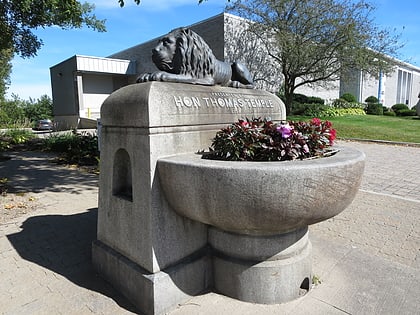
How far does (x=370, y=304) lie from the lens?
8.46ft

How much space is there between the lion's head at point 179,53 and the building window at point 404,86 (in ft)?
178

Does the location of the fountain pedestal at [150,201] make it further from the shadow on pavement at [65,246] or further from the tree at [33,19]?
the tree at [33,19]

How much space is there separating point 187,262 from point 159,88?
1.56 m

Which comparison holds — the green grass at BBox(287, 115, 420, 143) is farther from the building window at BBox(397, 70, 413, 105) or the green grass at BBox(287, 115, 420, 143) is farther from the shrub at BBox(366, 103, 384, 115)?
the building window at BBox(397, 70, 413, 105)

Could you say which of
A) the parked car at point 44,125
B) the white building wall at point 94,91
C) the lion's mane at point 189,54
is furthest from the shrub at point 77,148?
the parked car at point 44,125

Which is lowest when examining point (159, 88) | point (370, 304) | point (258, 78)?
point (370, 304)

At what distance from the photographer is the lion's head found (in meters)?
3.14

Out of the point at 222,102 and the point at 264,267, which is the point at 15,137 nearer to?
the point at 222,102

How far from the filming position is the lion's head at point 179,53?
314 cm

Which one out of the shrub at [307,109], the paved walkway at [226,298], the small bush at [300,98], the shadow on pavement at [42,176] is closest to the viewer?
the paved walkway at [226,298]

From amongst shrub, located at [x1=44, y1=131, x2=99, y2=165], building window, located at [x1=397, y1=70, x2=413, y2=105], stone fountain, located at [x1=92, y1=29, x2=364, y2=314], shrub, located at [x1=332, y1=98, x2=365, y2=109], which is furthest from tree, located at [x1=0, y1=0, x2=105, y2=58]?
building window, located at [x1=397, y1=70, x2=413, y2=105]

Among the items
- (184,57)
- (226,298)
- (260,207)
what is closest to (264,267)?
(226,298)

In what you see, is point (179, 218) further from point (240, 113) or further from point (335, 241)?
point (335, 241)

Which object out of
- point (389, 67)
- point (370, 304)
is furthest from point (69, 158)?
point (389, 67)
